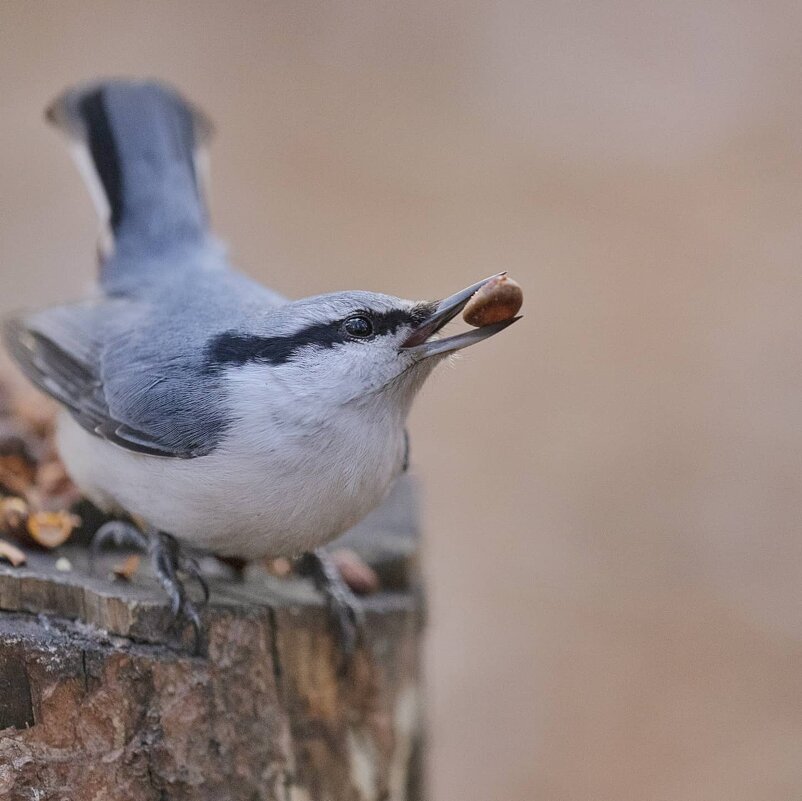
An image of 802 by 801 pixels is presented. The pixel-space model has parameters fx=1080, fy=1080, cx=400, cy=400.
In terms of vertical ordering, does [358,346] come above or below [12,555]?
above

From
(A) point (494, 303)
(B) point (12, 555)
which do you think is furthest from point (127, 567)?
(A) point (494, 303)

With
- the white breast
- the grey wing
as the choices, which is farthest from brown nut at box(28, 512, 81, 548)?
the white breast

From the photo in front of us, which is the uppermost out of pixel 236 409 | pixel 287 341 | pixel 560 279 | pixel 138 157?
pixel 138 157

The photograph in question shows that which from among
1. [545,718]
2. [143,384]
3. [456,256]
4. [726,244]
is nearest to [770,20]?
[726,244]

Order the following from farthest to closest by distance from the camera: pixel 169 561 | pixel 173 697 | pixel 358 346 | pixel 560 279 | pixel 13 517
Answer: pixel 560 279, pixel 13 517, pixel 169 561, pixel 358 346, pixel 173 697

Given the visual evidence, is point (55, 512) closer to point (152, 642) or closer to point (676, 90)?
point (152, 642)

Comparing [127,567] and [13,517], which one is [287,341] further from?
[13,517]

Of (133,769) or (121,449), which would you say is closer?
(133,769)

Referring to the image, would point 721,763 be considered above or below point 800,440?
below
